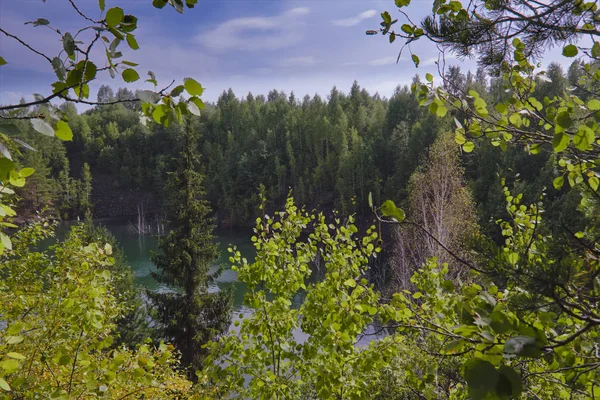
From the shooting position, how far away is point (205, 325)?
10.6m

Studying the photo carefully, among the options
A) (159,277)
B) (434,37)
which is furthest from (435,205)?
(434,37)

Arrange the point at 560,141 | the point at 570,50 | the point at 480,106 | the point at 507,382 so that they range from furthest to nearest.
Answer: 1. the point at 480,106
2. the point at 570,50
3. the point at 560,141
4. the point at 507,382

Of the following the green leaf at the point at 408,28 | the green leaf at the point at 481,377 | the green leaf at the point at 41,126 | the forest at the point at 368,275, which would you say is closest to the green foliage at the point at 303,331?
the forest at the point at 368,275

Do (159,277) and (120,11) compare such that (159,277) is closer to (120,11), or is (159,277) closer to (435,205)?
(435,205)

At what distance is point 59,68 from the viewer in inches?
33.4

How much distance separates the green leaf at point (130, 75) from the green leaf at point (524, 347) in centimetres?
105

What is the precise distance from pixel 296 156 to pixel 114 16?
43315 millimetres

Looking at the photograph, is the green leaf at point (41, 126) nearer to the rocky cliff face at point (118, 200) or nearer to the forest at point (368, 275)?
the forest at point (368, 275)

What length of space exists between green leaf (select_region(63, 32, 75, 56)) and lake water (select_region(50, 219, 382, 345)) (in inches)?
531

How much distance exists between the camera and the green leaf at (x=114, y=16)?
2.62 ft

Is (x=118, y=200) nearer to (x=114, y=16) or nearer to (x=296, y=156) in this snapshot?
(x=296, y=156)

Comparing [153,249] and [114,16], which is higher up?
[114,16]

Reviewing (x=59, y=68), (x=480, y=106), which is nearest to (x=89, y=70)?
(x=59, y=68)

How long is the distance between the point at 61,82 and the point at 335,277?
2.60m
